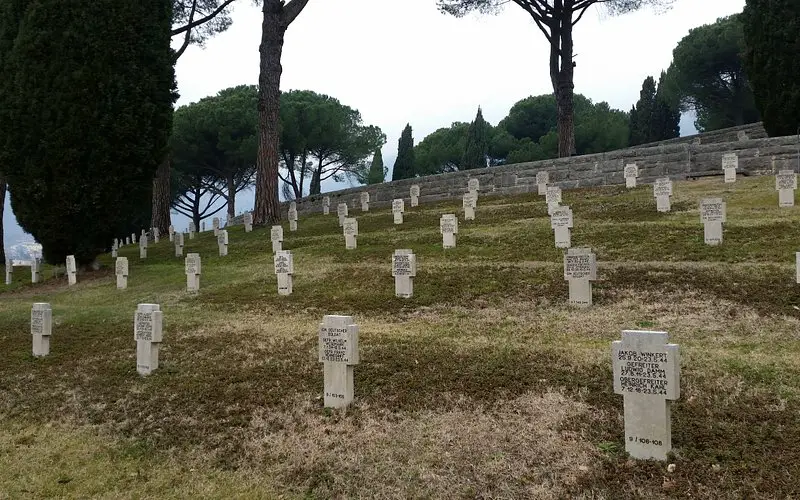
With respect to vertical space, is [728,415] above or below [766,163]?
below

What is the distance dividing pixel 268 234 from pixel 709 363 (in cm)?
1444

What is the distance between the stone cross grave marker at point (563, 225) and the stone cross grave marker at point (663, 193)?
2.96 meters

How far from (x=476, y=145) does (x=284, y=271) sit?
3142cm

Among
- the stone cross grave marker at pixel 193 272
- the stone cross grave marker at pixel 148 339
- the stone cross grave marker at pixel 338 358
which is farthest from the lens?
the stone cross grave marker at pixel 193 272

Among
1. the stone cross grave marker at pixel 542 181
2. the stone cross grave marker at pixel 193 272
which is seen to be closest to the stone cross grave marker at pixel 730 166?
the stone cross grave marker at pixel 542 181

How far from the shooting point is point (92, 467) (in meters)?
4.16

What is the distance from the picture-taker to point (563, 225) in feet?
33.6

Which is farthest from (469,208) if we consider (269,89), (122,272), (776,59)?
(776,59)

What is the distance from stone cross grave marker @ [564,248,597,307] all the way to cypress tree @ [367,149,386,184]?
3662 cm

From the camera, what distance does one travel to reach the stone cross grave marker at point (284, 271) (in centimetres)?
970

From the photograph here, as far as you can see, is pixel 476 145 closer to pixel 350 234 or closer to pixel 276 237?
pixel 276 237

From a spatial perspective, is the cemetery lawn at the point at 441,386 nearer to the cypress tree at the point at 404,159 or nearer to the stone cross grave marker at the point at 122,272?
the stone cross grave marker at the point at 122,272

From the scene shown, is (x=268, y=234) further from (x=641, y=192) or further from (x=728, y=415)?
(x=728, y=415)

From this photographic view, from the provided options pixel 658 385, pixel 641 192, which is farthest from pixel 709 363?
pixel 641 192
